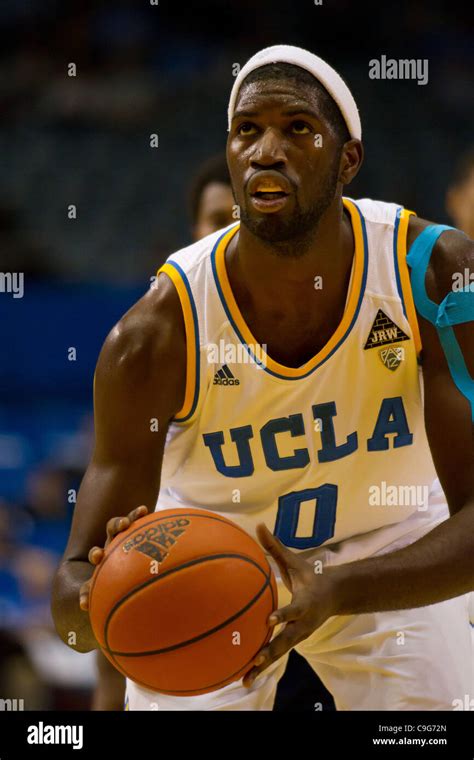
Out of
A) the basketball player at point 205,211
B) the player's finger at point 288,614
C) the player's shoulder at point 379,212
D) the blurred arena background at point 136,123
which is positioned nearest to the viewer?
the player's finger at point 288,614

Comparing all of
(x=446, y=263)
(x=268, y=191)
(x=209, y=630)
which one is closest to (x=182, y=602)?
(x=209, y=630)

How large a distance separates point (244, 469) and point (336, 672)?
0.69 m

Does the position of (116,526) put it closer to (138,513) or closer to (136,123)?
(138,513)

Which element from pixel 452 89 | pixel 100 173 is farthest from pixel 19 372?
pixel 452 89

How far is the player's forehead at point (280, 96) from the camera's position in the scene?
297 centimetres

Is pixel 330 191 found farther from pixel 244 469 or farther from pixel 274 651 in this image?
pixel 274 651

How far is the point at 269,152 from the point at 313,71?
0.95 feet

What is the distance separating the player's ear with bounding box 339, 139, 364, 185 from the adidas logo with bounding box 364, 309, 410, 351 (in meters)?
0.38

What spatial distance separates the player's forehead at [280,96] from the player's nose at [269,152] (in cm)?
8

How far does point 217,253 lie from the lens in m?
3.19

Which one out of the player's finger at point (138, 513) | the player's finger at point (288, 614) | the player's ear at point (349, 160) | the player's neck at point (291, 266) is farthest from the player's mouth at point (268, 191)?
the player's finger at point (288, 614)

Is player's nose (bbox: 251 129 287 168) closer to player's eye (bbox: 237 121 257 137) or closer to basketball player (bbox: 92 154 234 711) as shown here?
player's eye (bbox: 237 121 257 137)

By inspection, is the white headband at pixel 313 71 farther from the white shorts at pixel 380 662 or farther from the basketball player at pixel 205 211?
the basketball player at pixel 205 211

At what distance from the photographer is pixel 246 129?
3.03m
